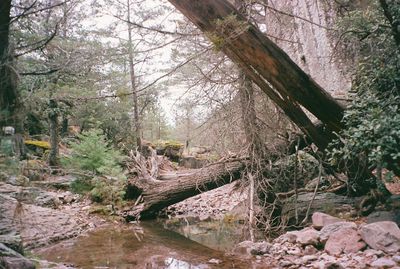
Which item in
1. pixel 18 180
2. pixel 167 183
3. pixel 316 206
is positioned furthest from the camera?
pixel 167 183

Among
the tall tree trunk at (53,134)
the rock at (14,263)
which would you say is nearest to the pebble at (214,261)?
the rock at (14,263)

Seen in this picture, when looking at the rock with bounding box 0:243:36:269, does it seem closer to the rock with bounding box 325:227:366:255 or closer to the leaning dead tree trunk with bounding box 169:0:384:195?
the leaning dead tree trunk with bounding box 169:0:384:195

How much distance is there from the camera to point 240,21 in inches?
179

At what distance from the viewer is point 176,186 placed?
826cm

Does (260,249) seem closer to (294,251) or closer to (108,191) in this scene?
(294,251)

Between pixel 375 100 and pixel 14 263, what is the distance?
4.81 m

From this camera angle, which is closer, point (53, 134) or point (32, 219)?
point (32, 219)

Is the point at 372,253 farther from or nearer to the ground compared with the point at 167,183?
nearer to the ground

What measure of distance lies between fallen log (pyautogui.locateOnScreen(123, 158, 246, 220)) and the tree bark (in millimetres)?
1642

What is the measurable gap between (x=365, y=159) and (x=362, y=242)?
4.87 feet

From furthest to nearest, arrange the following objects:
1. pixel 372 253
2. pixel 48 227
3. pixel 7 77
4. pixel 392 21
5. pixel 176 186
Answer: pixel 176 186 < pixel 48 227 < pixel 392 21 < pixel 372 253 < pixel 7 77

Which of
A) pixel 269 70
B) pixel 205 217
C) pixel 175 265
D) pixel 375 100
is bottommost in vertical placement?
pixel 205 217

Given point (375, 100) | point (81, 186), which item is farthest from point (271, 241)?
point (81, 186)

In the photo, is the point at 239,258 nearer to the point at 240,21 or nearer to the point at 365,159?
the point at 365,159
